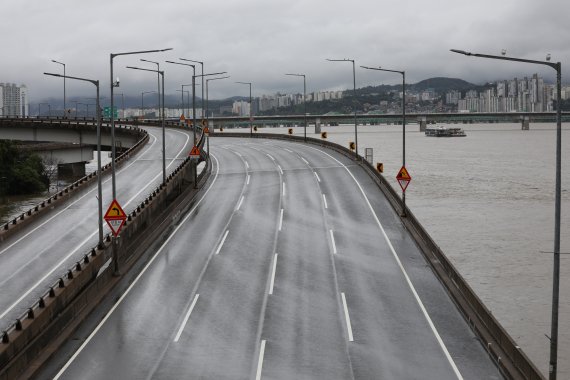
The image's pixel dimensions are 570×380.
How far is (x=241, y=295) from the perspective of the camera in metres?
29.2

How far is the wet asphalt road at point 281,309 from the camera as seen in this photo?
2208 centimetres

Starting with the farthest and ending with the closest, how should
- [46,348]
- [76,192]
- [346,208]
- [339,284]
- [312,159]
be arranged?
[312,159] < [76,192] < [346,208] < [339,284] < [46,348]

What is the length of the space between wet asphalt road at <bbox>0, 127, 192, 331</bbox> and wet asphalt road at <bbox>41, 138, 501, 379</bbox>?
3.81m

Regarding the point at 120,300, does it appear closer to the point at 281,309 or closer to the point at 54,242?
the point at 281,309

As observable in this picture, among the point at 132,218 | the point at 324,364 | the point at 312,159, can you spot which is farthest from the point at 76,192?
the point at 324,364

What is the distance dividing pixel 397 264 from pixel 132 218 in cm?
1452

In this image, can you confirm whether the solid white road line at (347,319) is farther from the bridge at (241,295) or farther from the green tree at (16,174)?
the green tree at (16,174)

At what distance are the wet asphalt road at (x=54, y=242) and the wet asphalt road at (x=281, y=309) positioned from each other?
3813 millimetres

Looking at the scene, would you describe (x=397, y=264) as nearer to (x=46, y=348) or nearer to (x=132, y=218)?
(x=132, y=218)

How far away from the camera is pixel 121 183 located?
5559 cm

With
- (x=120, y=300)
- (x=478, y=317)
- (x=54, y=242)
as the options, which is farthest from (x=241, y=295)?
(x=54, y=242)

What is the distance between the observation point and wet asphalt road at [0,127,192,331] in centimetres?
2989

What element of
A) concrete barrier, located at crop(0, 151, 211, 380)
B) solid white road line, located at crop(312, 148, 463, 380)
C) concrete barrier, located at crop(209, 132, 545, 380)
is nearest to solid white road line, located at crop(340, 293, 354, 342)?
solid white road line, located at crop(312, 148, 463, 380)

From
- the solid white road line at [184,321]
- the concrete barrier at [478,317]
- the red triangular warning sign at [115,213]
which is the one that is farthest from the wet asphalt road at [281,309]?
the red triangular warning sign at [115,213]
